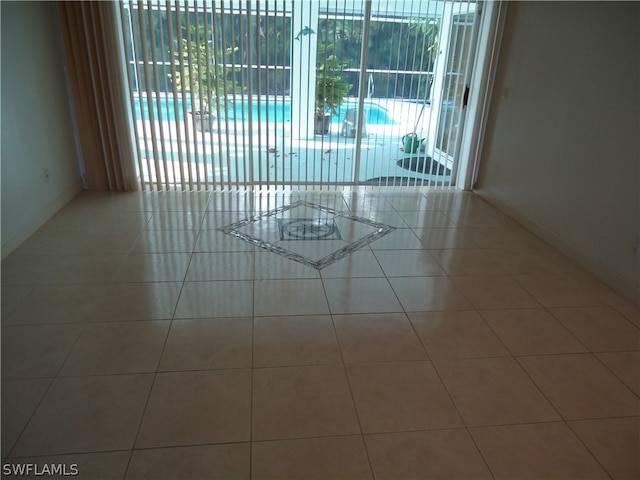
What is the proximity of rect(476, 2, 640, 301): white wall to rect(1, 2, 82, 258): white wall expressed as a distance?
4.17 metres

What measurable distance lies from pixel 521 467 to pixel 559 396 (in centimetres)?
49

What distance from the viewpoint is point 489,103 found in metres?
4.34

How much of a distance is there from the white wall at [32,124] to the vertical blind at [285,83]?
63cm

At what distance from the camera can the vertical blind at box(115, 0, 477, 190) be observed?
3938 millimetres

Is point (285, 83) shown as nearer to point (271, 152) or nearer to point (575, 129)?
point (271, 152)

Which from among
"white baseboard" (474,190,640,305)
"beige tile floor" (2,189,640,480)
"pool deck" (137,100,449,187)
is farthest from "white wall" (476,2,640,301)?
"pool deck" (137,100,449,187)

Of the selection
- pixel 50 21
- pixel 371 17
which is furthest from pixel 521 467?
pixel 50 21

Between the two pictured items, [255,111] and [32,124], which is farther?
[255,111]

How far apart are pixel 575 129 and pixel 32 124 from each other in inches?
169

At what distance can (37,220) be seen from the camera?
11.1 ft

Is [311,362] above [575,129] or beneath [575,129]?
beneath

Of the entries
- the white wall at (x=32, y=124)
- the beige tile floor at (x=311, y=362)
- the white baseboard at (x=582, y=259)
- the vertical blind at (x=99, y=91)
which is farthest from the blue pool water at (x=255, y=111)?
the white baseboard at (x=582, y=259)

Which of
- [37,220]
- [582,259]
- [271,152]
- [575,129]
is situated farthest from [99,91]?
[582,259]

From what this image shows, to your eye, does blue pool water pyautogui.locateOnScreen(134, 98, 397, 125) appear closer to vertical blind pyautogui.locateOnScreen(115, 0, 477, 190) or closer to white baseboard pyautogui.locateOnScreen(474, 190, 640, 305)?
vertical blind pyautogui.locateOnScreen(115, 0, 477, 190)
